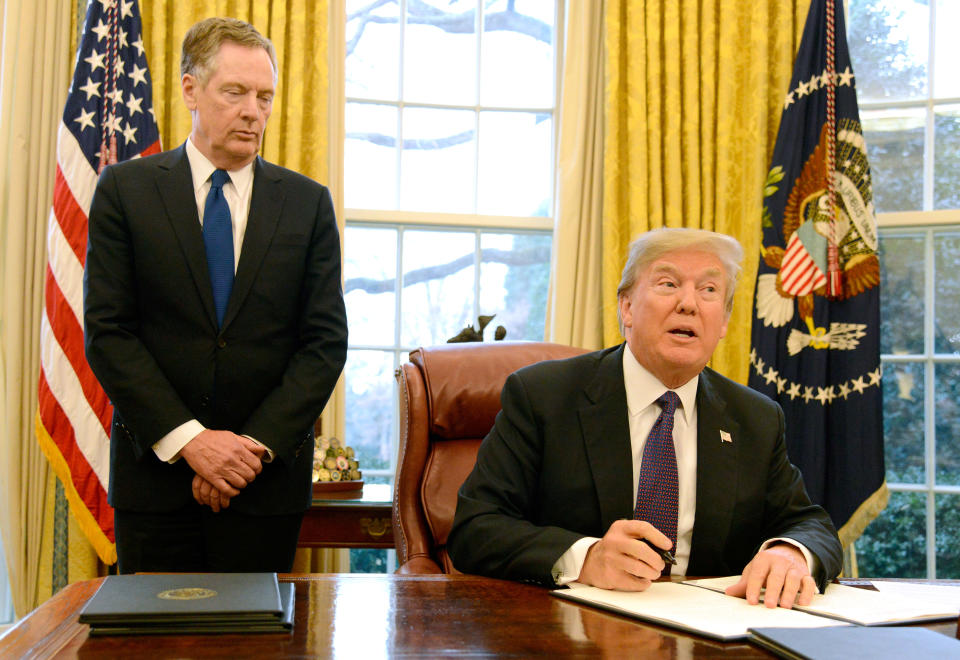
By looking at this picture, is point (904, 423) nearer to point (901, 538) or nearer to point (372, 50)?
point (901, 538)

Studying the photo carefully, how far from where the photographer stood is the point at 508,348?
7.72 feet

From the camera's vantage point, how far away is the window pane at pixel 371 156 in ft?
12.6

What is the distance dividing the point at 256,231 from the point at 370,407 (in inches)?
75.1

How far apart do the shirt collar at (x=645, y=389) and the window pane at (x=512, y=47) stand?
240 cm

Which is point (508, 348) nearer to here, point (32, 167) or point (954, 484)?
point (32, 167)

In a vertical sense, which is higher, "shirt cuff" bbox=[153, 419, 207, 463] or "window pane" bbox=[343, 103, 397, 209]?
"window pane" bbox=[343, 103, 397, 209]

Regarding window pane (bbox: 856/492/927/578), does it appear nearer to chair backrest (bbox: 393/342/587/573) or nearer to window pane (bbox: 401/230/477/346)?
window pane (bbox: 401/230/477/346)

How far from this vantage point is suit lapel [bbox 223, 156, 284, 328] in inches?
75.8

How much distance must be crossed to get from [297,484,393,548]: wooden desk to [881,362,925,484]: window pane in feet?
6.93

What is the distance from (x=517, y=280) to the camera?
3910 millimetres

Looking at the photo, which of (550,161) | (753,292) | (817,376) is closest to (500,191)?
(550,161)

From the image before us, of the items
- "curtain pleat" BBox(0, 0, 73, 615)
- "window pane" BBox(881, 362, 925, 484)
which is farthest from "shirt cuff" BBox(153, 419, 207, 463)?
"window pane" BBox(881, 362, 925, 484)

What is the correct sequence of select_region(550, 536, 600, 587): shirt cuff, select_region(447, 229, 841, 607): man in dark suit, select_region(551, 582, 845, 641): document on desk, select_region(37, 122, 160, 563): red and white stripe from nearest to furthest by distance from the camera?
1. select_region(551, 582, 845, 641): document on desk
2. select_region(550, 536, 600, 587): shirt cuff
3. select_region(447, 229, 841, 607): man in dark suit
4. select_region(37, 122, 160, 563): red and white stripe

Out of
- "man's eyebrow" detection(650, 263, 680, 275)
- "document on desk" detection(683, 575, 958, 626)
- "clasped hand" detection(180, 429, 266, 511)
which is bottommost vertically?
"document on desk" detection(683, 575, 958, 626)
